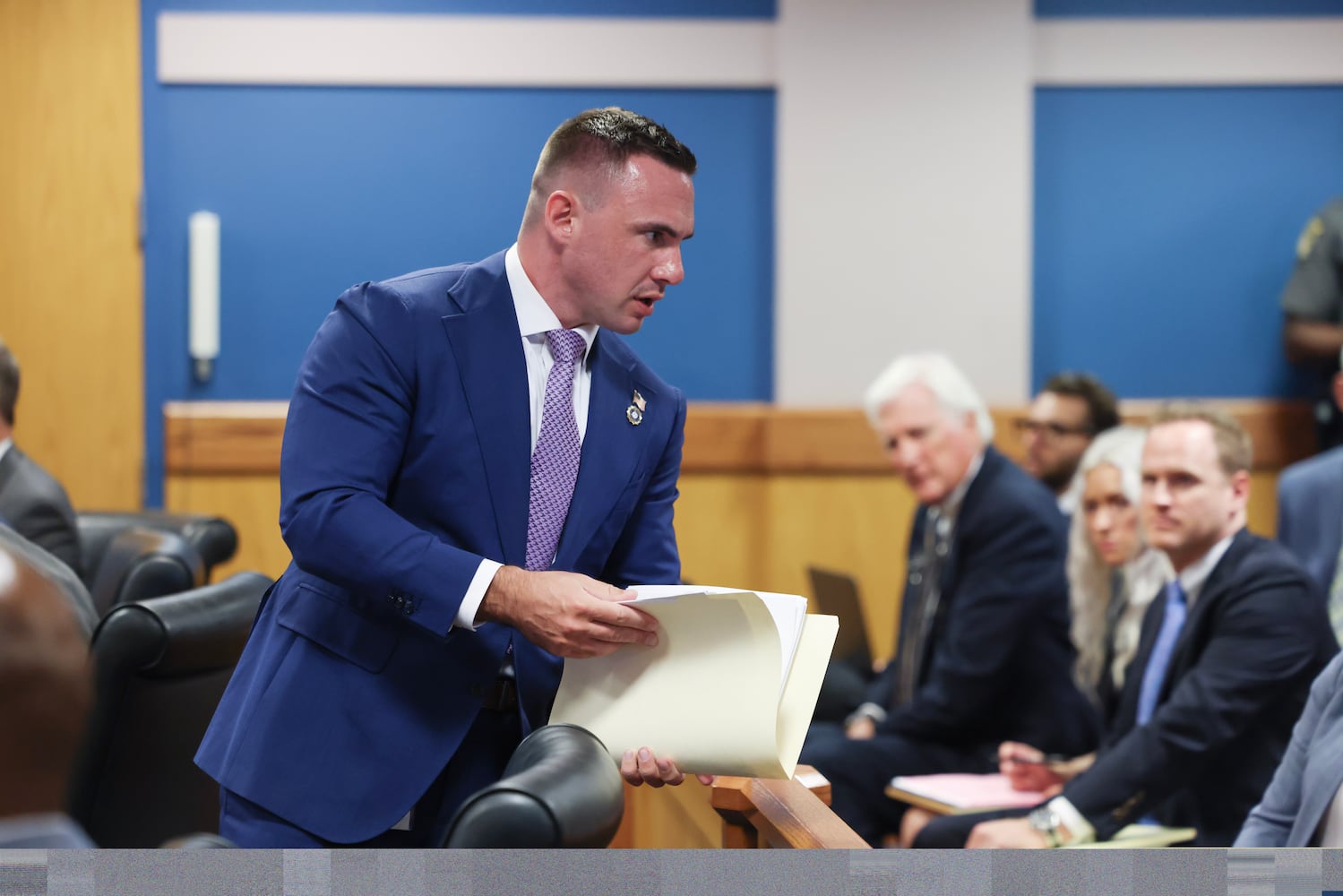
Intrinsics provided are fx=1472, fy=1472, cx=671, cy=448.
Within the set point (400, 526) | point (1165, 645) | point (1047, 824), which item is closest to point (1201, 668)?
point (1165, 645)

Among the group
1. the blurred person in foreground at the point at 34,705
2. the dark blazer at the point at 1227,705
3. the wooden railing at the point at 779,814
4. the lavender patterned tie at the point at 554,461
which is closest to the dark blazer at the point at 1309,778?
the dark blazer at the point at 1227,705

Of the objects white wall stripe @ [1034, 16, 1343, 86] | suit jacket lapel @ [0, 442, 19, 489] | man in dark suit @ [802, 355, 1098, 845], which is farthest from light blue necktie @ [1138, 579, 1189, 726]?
white wall stripe @ [1034, 16, 1343, 86]

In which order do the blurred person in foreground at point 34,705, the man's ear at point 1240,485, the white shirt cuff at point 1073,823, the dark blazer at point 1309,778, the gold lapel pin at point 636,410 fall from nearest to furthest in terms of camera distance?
the blurred person in foreground at point 34,705, the gold lapel pin at point 636,410, the dark blazer at point 1309,778, the white shirt cuff at point 1073,823, the man's ear at point 1240,485

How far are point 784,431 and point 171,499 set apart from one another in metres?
1.77

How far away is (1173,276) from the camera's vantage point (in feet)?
15.3

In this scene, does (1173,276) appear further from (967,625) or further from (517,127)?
(517,127)

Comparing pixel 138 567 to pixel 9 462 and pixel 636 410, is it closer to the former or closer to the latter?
pixel 9 462

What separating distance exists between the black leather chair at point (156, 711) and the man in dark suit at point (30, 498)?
0.90 m

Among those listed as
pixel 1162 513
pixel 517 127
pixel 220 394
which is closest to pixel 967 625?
pixel 1162 513

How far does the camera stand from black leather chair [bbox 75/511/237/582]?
10.1 ft

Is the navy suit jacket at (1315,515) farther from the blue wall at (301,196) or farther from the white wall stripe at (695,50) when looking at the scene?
the white wall stripe at (695,50)

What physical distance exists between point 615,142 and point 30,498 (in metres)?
1.88

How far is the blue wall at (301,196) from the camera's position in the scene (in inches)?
80.1

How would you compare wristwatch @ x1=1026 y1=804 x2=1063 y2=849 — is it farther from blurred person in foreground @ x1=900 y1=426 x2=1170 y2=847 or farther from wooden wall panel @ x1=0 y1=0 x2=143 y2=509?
wooden wall panel @ x1=0 y1=0 x2=143 y2=509
